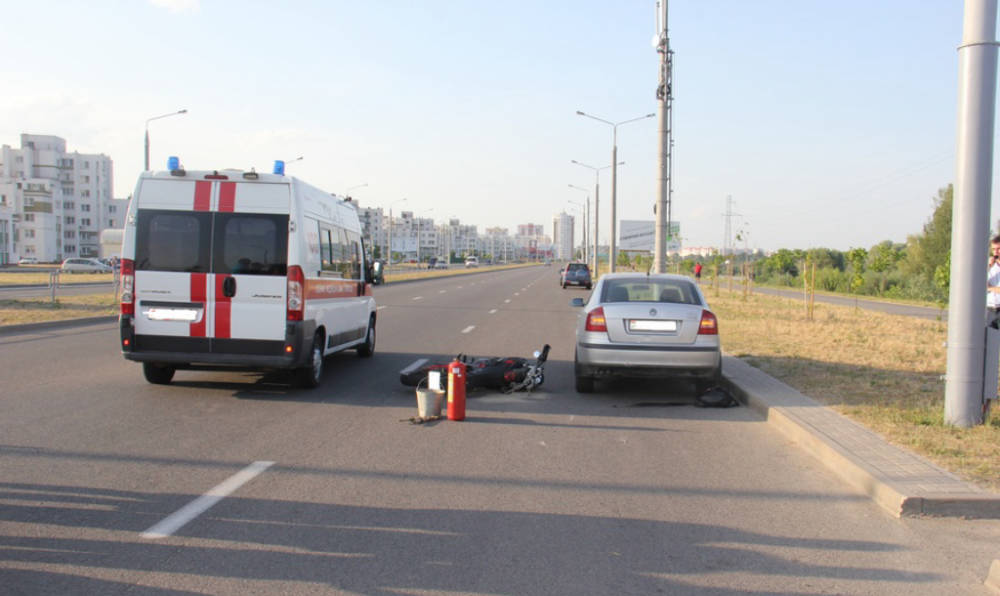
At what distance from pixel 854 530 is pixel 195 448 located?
516 centimetres

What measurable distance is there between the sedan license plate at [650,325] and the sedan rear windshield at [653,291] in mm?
504

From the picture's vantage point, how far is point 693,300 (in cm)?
1049

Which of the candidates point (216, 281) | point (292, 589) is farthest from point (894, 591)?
point (216, 281)

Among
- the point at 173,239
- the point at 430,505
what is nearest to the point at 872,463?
the point at 430,505

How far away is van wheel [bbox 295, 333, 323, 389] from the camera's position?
10.2 meters

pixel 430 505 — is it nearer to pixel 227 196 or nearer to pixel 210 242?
pixel 210 242

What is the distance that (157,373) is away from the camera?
10.5 meters

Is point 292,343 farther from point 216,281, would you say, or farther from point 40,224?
point 40,224

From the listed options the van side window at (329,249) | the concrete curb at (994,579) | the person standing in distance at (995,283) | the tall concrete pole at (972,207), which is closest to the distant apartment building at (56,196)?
the van side window at (329,249)

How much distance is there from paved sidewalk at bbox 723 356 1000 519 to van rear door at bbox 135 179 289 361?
5659 mm

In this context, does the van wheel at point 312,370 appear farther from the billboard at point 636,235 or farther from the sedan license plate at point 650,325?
the billboard at point 636,235

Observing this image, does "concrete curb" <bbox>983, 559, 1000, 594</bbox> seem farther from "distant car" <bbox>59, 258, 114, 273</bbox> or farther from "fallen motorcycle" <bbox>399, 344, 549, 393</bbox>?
"distant car" <bbox>59, 258, 114, 273</bbox>

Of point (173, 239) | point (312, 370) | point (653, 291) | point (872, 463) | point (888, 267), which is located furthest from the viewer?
point (888, 267)

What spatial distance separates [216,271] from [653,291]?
5469mm
